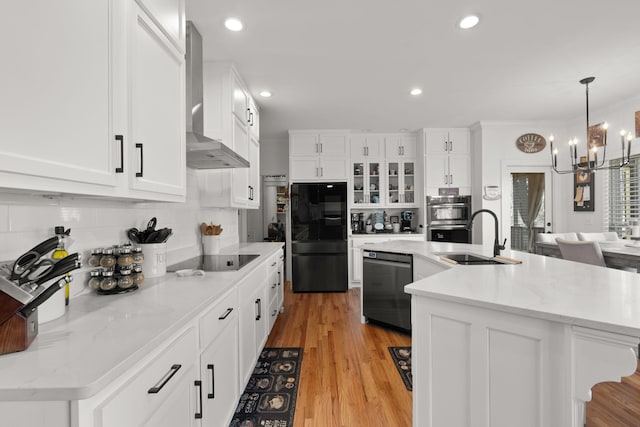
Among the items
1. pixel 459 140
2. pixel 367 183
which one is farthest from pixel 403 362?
pixel 459 140

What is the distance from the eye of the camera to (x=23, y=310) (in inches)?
29.7

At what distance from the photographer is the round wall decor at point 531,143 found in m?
4.52

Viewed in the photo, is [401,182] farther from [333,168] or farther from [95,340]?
[95,340]

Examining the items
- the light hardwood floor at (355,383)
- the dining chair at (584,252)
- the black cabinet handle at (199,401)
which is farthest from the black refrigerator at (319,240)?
the black cabinet handle at (199,401)

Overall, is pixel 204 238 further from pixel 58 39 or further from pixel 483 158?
pixel 483 158

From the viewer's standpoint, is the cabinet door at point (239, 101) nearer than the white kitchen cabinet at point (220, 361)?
No

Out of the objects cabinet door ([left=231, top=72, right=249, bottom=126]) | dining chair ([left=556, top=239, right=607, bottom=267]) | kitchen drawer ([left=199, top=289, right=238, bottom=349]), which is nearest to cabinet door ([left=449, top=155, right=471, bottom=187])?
dining chair ([left=556, top=239, right=607, bottom=267])

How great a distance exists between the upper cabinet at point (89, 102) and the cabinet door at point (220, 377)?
75 centimetres

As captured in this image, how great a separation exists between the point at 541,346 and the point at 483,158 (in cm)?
414

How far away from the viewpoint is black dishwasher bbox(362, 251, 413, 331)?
2.75 meters

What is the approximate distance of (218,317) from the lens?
4.40ft

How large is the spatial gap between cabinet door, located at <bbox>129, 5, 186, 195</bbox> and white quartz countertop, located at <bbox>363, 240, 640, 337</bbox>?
4.11ft

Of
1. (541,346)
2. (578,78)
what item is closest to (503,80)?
(578,78)

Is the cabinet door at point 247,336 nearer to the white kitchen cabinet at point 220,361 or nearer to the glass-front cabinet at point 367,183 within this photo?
the white kitchen cabinet at point 220,361
